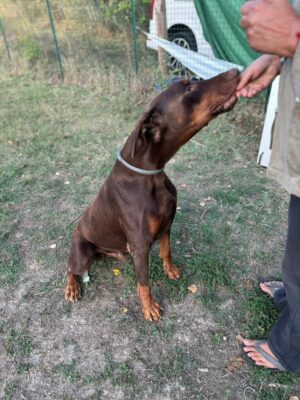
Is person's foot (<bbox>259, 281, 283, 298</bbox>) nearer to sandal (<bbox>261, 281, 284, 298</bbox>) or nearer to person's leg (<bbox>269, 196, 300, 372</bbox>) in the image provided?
sandal (<bbox>261, 281, 284, 298</bbox>)

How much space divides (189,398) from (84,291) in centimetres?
131

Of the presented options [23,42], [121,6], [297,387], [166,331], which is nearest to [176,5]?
[121,6]

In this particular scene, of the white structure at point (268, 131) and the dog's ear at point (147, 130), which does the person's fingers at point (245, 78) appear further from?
the white structure at point (268, 131)

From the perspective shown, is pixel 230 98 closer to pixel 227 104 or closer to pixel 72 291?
pixel 227 104

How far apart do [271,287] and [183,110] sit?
1735 mm

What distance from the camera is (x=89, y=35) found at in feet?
29.6

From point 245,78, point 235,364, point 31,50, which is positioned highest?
point 245,78

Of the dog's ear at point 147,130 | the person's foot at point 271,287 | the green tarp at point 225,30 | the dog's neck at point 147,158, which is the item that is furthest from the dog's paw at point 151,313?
the green tarp at point 225,30

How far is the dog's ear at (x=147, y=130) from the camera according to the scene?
89.5 inches

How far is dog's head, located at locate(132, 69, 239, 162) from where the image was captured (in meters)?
2.24

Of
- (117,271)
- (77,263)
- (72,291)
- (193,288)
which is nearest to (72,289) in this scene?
(72,291)

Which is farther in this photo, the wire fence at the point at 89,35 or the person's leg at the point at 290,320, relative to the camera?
the wire fence at the point at 89,35

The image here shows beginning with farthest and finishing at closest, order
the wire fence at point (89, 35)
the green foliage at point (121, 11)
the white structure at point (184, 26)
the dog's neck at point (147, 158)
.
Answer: the green foliage at point (121, 11), the wire fence at point (89, 35), the white structure at point (184, 26), the dog's neck at point (147, 158)

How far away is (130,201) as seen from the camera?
2.57m
